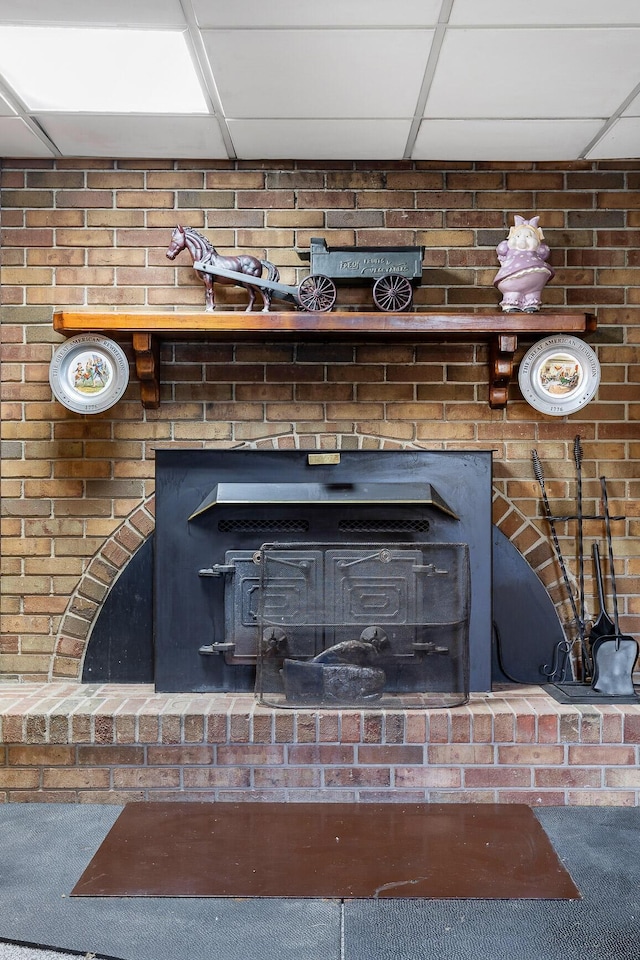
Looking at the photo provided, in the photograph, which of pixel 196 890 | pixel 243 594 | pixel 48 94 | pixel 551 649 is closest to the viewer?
pixel 196 890

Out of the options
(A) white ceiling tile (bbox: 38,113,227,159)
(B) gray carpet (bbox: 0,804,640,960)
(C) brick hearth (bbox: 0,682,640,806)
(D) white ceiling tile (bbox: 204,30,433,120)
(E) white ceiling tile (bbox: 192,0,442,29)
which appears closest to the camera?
(B) gray carpet (bbox: 0,804,640,960)

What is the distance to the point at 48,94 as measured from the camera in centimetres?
230

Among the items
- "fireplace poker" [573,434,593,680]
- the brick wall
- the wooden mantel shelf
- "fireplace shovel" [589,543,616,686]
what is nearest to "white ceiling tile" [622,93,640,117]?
the brick wall

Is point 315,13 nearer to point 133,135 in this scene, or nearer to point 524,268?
point 133,135

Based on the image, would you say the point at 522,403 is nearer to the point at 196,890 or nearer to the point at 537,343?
the point at 537,343

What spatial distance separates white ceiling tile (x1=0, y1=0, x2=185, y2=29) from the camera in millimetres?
1861

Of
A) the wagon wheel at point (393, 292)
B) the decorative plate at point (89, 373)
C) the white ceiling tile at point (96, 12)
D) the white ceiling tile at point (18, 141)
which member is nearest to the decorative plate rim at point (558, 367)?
the wagon wheel at point (393, 292)

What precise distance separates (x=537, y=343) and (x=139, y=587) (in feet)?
5.49

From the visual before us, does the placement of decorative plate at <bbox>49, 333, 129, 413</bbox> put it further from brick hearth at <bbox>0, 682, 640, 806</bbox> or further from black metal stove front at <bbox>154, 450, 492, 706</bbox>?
brick hearth at <bbox>0, 682, 640, 806</bbox>

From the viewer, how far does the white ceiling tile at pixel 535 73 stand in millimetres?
A: 2006

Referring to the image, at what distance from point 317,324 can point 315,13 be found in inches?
35.4

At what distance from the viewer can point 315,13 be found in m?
1.90

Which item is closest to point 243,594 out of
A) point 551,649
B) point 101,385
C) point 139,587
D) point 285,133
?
point 139,587

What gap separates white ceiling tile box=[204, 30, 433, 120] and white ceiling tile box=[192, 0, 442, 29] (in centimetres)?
3
